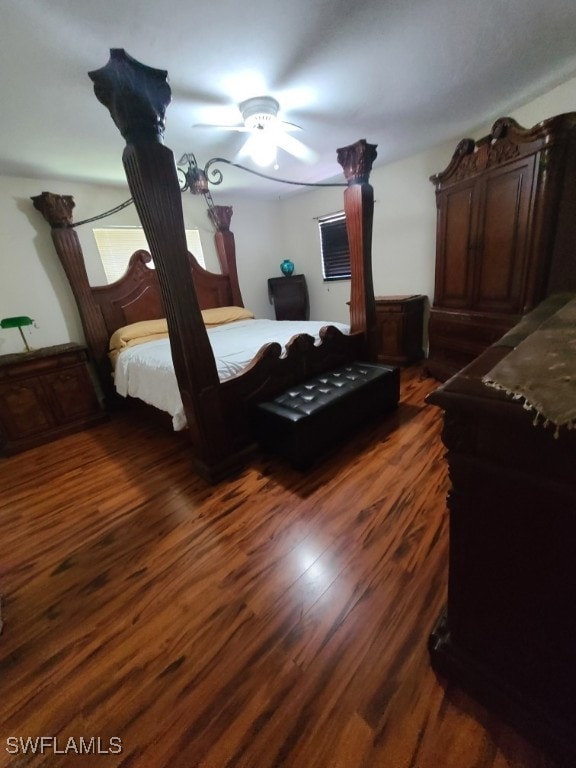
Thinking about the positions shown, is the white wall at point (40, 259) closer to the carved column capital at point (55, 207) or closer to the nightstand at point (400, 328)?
the carved column capital at point (55, 207)

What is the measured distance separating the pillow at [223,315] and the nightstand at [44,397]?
1.34 m

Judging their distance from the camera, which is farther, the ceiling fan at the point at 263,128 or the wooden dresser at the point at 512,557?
the ceiling fan at the point at 263,128

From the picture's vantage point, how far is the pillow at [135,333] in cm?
311

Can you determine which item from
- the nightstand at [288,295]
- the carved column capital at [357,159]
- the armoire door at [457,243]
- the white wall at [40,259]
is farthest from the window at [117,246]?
the armoire door at [457,243]

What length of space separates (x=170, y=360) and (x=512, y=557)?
87.1 inches

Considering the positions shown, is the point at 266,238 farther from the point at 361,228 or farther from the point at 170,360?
the point at 170,360

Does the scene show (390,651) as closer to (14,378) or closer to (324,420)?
(324,420)

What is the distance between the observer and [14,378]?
2.61 metres

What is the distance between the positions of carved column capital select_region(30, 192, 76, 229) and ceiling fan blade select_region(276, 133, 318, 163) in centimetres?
207

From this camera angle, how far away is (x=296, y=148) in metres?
2.67

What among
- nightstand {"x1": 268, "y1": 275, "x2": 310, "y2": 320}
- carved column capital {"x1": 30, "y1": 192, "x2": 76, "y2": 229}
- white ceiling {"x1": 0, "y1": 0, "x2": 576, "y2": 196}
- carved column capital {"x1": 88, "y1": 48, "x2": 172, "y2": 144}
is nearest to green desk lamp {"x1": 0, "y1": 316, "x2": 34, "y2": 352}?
carved column capital {"x1": 30, "y1": 192, "x2": 76, "y2": 229}

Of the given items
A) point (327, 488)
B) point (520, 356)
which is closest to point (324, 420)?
point (327, 488)

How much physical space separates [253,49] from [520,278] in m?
2.33

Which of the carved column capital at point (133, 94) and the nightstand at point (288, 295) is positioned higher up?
the carved column capital at point (133, 94)
